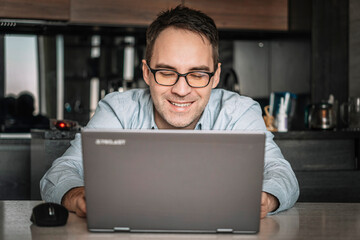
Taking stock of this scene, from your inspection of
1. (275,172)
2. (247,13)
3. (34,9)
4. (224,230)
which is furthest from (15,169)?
(224,230)

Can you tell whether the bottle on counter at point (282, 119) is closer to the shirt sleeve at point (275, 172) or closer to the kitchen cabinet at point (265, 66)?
the kitchen cabinet at point (265, 66)

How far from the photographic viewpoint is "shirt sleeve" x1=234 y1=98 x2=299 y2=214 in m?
1.23

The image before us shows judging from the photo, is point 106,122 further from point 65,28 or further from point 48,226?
point 65,28

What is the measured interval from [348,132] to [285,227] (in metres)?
1.82

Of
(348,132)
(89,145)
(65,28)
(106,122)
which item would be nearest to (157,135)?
(89,145)

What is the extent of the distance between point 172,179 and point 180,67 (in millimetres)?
641

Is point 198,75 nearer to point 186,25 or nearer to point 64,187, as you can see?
point 186,25

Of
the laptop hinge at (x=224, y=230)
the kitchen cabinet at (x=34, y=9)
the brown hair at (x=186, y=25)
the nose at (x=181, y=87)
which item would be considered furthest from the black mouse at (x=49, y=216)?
the kitchen cabinet at (x=34, y=9)

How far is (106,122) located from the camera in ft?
5.27

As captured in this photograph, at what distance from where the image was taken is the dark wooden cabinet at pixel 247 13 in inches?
140

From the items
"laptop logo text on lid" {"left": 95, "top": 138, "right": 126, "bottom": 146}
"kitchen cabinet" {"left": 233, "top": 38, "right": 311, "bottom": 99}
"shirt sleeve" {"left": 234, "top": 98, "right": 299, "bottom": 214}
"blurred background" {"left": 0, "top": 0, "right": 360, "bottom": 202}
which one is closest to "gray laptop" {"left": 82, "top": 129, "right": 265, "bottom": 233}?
"laptop logo text on lid" {"left": 95, "top": 138, "right": 126, "bottom": 146}

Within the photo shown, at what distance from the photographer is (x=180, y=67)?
1494mm

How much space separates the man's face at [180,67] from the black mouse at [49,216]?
600 millimetres

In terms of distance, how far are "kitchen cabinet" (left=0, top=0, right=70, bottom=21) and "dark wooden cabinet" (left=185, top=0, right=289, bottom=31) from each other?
879mm
